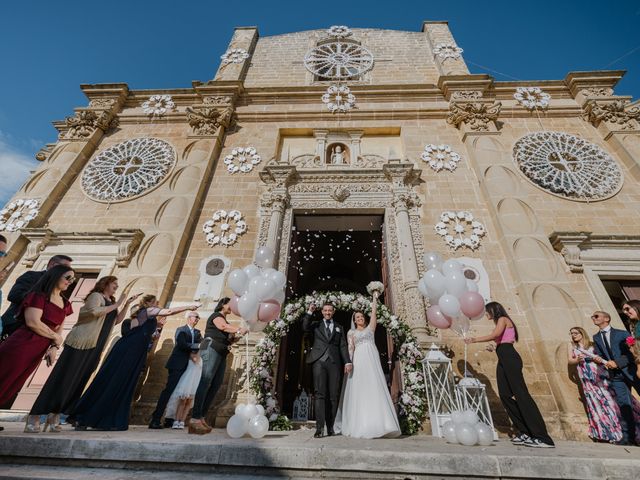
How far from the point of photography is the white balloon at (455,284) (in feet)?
14.4

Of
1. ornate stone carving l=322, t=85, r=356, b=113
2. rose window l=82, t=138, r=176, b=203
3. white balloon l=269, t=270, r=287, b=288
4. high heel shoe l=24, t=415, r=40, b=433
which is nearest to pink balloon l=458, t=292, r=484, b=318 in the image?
white balloon l=269, t=270, r=287, b=288

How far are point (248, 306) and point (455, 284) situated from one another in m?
3.00

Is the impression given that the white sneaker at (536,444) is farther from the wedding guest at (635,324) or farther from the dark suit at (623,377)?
the dark suit at (623,377)

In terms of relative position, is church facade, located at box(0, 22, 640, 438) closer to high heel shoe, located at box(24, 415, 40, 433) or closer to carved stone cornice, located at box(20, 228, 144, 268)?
carved stone cornice, located at box(20, 228, 144, 268)

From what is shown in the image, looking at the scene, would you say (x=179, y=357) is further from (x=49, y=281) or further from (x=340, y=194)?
(x=340, y=194)

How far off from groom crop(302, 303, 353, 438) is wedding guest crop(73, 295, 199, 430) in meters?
1.95

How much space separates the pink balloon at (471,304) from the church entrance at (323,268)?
2133 mm

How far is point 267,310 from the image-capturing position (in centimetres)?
417

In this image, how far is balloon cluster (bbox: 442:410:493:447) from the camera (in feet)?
11.3

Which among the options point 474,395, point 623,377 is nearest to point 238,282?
point 474,395

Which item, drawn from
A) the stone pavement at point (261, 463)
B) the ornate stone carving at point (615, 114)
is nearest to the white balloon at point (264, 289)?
the stone pavement at point (261, 463)

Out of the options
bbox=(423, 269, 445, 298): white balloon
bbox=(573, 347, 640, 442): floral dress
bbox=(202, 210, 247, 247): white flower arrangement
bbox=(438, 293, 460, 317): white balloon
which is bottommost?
bbox=(573, 347, 640, 442): floral dress

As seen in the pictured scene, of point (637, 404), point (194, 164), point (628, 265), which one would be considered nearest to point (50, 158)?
point (194, 164)

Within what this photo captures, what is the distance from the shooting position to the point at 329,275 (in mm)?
11625
